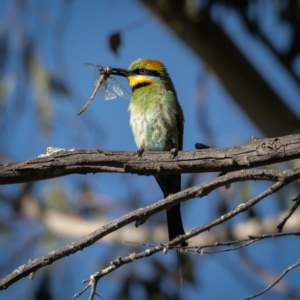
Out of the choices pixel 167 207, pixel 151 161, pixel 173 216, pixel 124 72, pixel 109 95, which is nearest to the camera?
pixel 167 207

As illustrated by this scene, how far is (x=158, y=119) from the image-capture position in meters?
3.04

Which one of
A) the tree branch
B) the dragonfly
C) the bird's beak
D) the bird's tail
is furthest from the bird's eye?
the tree branch

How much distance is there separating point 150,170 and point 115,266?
0.42 m

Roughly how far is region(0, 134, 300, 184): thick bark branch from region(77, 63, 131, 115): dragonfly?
1.02 meters

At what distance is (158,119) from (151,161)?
1059mm

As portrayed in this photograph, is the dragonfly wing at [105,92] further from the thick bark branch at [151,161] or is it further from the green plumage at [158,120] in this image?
the thick bark branch at [151,161]

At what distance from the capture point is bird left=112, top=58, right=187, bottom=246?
3031 millimetres

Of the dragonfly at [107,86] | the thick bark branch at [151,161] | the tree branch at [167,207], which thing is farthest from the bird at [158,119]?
the tree branch at [167,207]

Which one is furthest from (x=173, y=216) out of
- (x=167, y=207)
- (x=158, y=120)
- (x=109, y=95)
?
(x=167, y=207)

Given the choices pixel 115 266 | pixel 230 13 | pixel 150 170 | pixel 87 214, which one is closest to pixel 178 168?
pixel 150 170

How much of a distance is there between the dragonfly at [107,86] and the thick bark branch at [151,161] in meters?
1.02

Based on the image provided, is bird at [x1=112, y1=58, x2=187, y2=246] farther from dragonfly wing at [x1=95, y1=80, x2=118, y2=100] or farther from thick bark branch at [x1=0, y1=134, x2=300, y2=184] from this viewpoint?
thick bark branch at [x1=0, y1=134, x2=300, y2=184]

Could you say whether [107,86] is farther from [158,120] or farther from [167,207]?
[167,207]

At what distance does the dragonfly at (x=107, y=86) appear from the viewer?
3.00 meters
